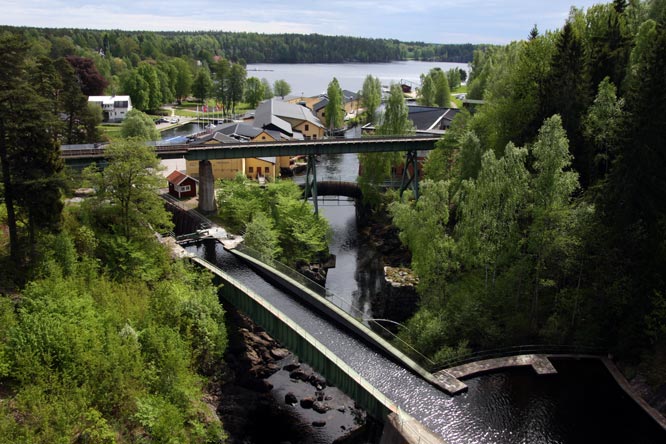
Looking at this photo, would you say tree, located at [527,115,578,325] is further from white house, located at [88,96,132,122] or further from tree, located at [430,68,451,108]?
white house, located at [88,96,132,122]

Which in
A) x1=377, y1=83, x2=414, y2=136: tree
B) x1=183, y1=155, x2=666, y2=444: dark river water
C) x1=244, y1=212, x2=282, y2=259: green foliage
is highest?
x1=377, y1=83, x2=414, y2=136: tree

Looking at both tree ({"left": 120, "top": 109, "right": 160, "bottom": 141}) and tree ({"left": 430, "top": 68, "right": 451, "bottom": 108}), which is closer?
tree ({"left": 120, "top": 109, "right": 160, "bottom": 141})

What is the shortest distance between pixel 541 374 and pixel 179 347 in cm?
1655

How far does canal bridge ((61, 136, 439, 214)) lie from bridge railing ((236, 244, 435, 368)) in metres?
12.7

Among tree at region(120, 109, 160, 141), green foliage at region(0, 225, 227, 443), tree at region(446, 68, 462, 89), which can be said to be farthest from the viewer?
A: tree at region(446, 68, 462, 89)

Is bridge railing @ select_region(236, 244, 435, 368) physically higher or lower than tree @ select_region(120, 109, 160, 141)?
lower

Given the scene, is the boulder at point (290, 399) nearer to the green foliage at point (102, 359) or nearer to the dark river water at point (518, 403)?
the dark river water at point (518, 403)

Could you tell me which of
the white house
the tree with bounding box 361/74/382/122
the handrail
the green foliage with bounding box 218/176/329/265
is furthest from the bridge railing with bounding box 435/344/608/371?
the white house

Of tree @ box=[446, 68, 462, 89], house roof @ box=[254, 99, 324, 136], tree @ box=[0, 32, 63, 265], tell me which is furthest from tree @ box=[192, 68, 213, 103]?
tree @ box=[0, 32, 63, 265]

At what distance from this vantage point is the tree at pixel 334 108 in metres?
94.6

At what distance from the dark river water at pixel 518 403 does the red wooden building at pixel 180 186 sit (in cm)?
2674

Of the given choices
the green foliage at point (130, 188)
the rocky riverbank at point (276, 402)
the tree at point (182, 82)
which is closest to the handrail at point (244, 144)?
the green foliage at point (130, 188)

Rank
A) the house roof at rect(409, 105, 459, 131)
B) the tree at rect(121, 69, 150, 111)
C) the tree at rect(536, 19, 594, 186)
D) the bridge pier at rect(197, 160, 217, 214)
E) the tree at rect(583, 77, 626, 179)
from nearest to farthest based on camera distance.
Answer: the tree at rect(583, 77, 626, 179) → the tree at rect(536, 19, 594, 186) → the bridge pier at rect(197, 160, 217, 214) → the house roof at rect(409, 105, 459, 131) → the tree at rect(121, 69, 150, 111)

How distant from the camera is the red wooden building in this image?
5141 centimetres
